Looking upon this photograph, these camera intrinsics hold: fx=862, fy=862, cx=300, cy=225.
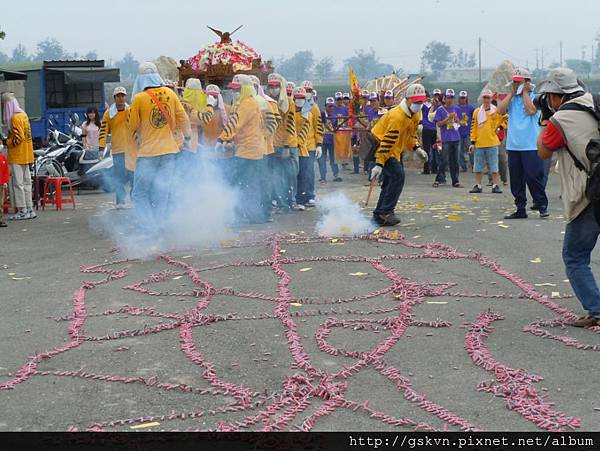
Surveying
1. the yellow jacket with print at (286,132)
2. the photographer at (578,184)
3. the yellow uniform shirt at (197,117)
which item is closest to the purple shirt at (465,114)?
the yellow jacket with print at (286,132)

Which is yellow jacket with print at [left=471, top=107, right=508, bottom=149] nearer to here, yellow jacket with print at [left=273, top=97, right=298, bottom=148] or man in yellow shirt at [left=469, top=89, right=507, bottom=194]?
man in yellow shirt at [left=469, top=89, right=507, bottom=194]

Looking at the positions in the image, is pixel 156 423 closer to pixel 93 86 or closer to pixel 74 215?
pixel 74 215

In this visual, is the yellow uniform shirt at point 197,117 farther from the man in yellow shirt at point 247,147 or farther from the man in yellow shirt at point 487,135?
the man in yellow shirt at point 487,135

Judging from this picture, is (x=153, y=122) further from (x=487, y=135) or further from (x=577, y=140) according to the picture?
(x=487, y=135)

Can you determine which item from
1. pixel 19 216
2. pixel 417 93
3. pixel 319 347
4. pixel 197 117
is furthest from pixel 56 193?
pixel 319 347

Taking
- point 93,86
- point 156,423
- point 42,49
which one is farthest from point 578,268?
point 42,49

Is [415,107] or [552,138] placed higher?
[415,107]

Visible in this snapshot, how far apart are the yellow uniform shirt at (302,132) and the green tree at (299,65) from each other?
101529mm

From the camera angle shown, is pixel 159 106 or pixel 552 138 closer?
pixel 552 138

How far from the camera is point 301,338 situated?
604cm

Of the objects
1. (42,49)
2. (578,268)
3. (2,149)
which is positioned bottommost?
(578,268)

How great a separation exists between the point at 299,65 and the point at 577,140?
123m
